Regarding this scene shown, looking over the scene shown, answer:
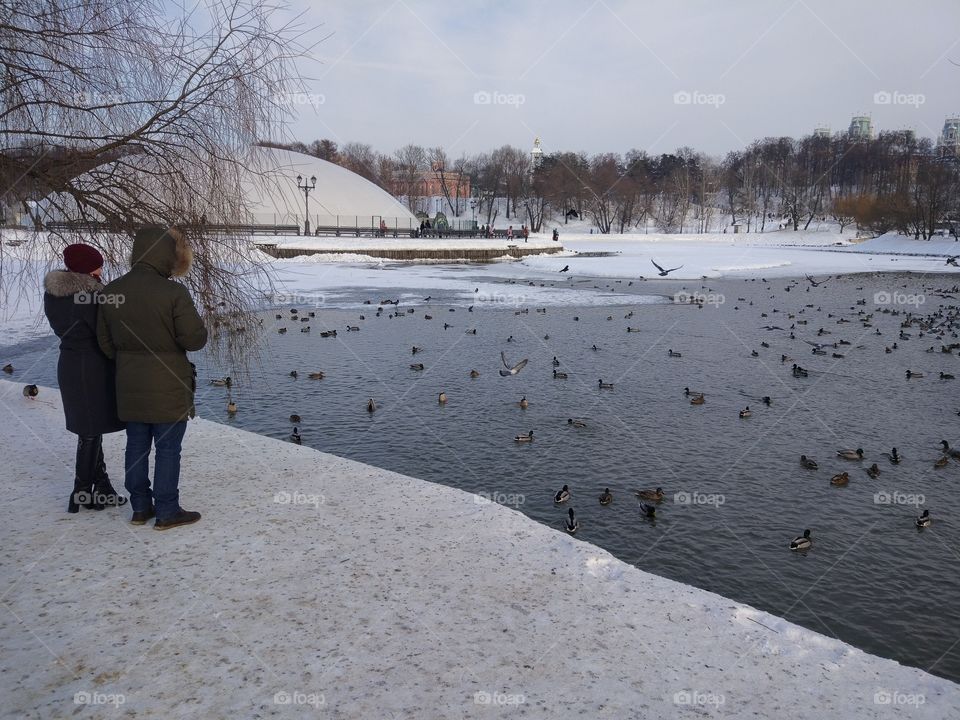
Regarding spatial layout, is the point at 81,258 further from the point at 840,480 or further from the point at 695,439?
the point at 840,480

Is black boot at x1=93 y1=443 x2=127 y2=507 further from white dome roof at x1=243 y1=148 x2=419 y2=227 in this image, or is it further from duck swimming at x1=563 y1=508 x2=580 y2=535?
white dome roof at x1=243 y1=148 x2=419 y2=227

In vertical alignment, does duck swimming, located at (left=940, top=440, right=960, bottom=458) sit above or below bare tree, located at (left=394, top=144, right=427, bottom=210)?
below

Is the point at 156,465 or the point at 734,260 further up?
the point at 734,260

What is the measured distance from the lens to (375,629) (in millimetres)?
3934

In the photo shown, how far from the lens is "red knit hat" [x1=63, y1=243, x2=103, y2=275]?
4895 millimetres

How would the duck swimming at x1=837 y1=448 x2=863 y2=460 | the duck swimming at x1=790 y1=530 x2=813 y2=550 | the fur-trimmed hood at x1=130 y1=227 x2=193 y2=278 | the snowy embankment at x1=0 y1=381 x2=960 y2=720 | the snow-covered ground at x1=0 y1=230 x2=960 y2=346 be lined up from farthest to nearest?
the snow-covered ground at x1=0 y1=230 x2=960 y2=346 < the duck swimming at x1=837 y1=448 x2=863 y2=460 < the duck swimming at x1=790 y1=530 x2=813 y2=550 < the fur-trimmed hood at x1=130 y1=227 x2=193 y2=278 < the snowy embankment at x1=0 y1=381 x2=960 y2=720

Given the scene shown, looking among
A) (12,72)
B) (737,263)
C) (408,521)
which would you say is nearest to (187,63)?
(12,72)

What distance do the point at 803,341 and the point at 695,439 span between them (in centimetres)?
1053

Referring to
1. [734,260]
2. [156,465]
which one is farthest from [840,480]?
[734,260]

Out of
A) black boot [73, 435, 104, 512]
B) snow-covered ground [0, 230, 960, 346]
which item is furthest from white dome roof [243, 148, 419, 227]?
black boot [73, 435, 104, 512]

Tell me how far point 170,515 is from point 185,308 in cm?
166

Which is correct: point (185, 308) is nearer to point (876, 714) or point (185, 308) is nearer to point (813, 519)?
point (876, 714)

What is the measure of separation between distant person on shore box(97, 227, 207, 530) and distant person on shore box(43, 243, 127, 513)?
0.24 meters

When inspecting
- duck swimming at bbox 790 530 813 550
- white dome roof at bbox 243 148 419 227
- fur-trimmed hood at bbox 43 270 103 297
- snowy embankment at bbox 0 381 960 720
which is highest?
white dome roof at bbox 243 148 419 227
